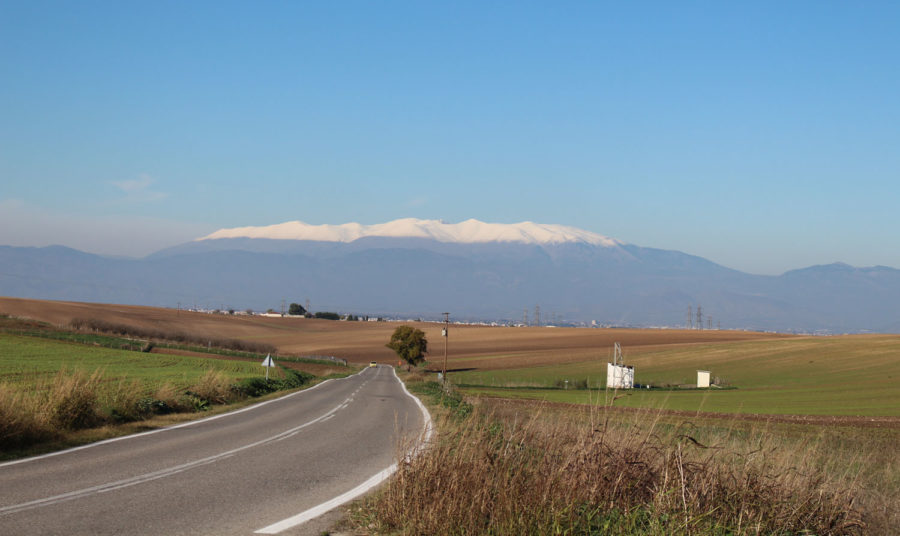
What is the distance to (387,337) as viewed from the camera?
549 feet

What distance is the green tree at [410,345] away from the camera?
361 feet

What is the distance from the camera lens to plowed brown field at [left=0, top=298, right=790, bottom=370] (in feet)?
349

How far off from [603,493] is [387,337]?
527 ft

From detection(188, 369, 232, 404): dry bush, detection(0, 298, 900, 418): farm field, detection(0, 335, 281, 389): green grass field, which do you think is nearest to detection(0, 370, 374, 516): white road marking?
detection(0, 298, 900, 418): farm field

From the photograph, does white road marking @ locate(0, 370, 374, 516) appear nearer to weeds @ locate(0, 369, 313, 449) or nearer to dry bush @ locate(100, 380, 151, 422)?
weeds @ locate(0, 369, 313, 449)

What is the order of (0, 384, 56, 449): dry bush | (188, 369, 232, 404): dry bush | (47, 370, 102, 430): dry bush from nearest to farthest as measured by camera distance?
(0, 384, 56, 449): dry bush, (47, 370, 102, 430): dry bush, (188, 369, 232, 404): dry bush

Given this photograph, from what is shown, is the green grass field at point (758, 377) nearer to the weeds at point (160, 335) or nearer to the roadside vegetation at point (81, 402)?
the roadside vegetation at point (81, 402)

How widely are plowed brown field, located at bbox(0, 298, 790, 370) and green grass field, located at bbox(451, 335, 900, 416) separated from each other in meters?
13.6

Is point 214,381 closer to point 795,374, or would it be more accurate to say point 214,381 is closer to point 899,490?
point 899,490

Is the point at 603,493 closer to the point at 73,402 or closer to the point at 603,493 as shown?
the point at 603,493

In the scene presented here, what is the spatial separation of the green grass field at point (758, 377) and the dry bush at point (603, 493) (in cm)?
2471

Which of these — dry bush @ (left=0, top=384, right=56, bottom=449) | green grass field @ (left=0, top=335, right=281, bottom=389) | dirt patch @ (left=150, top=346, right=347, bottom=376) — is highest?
dry bush @ (left=0, top=384, right=56, bottom=449)

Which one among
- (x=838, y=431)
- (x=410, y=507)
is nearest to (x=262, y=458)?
(x=410, y=507)

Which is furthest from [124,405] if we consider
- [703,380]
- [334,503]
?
[703,380]
